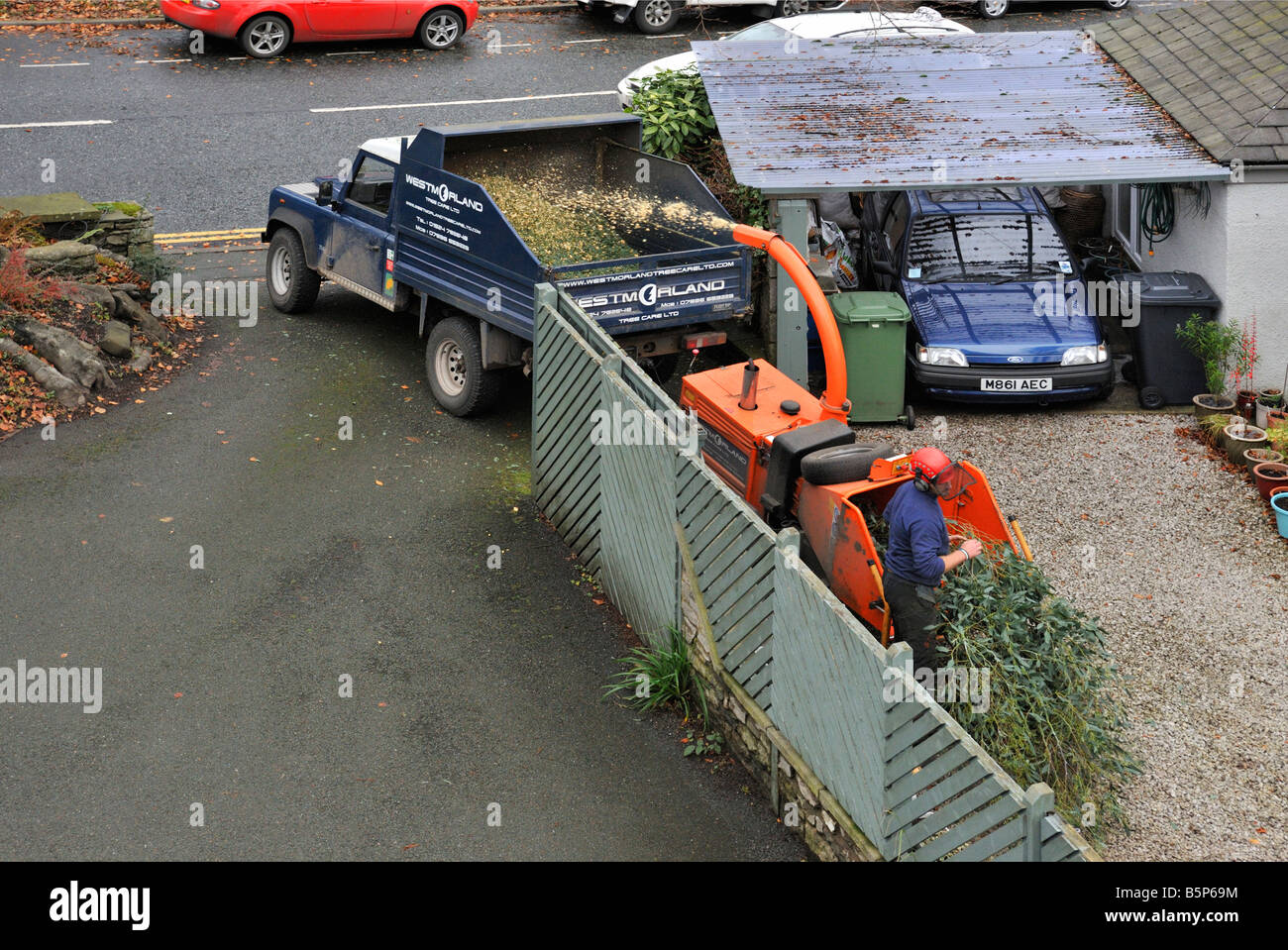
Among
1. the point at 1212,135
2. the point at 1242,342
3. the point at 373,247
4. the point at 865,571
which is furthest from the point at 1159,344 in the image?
the point at 373,247

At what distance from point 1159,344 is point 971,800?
826 centimetres

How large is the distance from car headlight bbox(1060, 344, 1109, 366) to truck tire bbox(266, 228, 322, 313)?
24.2 ft

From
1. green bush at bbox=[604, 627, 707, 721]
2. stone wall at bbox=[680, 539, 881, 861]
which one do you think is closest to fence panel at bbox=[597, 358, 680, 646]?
green bush at bbox=[604, 627, 707, 721]

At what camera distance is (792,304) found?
12.6 metres

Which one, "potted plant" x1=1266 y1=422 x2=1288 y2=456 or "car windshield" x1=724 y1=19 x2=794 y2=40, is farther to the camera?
"car windshield" x1=724 y1=19 x2=794 y2=40

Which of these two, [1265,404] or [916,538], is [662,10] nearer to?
[1265,404]

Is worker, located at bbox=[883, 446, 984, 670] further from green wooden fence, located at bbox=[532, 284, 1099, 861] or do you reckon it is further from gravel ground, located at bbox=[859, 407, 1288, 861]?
gravel ground, located at bbox=[859, 407, 1288, 861]

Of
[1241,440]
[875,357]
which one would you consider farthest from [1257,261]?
[875,357]

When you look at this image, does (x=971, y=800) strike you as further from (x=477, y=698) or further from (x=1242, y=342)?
(x=1242, y=342)

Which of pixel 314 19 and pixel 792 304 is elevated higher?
pixel 314 19

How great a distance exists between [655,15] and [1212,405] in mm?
13275

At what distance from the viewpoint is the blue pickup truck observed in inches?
443

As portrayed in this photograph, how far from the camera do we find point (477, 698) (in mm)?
8594

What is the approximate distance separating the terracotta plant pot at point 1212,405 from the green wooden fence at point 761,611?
592 centimetres
